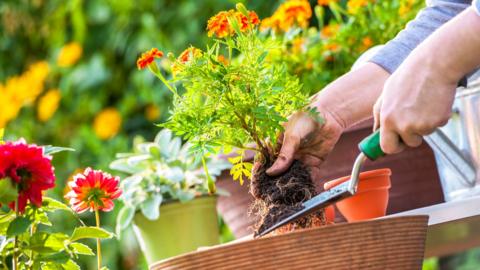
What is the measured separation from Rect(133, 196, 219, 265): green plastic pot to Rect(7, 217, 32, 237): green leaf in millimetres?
921

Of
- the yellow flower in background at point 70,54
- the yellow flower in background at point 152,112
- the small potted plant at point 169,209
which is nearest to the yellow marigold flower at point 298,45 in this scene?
the small potted plant at point 169,209

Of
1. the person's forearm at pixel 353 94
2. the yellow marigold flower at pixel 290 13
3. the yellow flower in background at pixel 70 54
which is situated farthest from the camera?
the yellow flower in background at pixel 70 54

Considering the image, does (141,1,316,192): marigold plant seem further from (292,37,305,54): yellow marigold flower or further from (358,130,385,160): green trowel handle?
(292,37,305,54): yellow marigold flower

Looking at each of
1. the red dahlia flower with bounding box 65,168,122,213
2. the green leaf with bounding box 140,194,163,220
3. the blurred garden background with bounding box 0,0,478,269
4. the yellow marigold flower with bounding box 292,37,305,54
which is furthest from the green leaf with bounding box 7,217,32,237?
the blurred garden background with bounding box 0,0,478,269

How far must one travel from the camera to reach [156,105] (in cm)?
356

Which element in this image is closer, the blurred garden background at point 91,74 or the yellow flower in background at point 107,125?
the blurred garden background at point 91,74

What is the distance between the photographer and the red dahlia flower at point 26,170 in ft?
4.13

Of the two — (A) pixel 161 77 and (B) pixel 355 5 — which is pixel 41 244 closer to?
(A) pixel 161 77

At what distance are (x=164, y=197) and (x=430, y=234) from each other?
93 cm

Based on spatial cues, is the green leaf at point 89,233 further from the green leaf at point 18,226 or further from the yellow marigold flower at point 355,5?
the yellow marigold flower at point 355,5

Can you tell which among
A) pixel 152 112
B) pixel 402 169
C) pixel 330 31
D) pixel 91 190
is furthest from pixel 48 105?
pixel 91 190

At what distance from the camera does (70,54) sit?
151 inches

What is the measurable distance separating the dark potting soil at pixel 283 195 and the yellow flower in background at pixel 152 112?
2201 millimetres

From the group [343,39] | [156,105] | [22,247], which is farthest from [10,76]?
[22,247]
